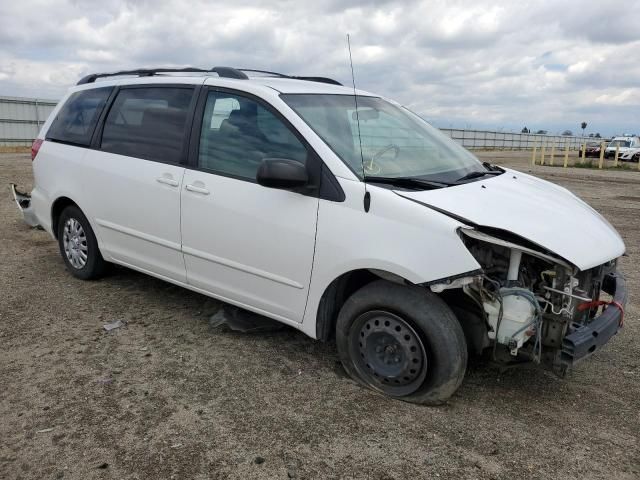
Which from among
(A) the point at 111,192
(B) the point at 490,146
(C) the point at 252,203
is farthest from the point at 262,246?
(B) the point at 490,146

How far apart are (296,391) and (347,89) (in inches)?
94.0

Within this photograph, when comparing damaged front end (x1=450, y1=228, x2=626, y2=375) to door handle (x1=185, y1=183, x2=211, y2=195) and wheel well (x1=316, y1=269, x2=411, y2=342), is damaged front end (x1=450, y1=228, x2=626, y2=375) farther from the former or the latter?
door handle (x1=185, y1=183, x2=211, y2=195)

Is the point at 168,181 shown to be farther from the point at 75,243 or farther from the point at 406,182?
the point at 406,182

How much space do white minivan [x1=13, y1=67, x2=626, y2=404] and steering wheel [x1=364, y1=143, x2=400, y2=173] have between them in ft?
0.05

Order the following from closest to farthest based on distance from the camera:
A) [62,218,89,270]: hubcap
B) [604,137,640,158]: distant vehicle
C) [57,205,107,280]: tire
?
[57,205,107,280]: tire < [62,218,89,270]: hubcap < [604,137,640,158]: distant vehicle

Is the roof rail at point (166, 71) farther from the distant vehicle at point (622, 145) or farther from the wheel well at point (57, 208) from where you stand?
the distant vehicle at point (622, 145)

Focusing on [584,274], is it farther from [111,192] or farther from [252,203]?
[111,192]

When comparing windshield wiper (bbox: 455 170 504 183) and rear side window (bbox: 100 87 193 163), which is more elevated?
rear side window (bbox: 100 87 193 163)

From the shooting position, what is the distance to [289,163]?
3.38 meters

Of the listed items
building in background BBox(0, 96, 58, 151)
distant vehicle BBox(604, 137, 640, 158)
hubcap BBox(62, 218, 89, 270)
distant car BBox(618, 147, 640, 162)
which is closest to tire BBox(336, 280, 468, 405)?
hubcap BBox(62, 218, 89, 270)

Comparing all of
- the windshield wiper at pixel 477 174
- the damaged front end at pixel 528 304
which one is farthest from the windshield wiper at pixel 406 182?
the damaged front end at pixel 528 304

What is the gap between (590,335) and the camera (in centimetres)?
307

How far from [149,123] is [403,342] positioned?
268cm

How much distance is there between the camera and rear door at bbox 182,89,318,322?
356 centimetres
